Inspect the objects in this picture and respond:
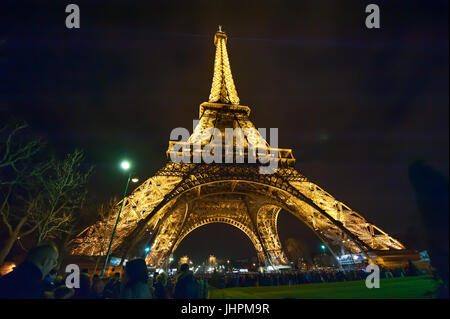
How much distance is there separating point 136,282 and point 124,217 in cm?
1301

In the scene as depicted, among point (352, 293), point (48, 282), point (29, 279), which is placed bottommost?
point (352, 293)

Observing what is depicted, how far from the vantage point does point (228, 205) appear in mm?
31406

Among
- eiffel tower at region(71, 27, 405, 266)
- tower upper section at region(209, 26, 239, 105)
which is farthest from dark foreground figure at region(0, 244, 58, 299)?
tower upper section at region(209, 26, 239, 105)

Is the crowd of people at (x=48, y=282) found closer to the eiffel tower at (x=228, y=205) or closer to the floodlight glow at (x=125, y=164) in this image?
the floodlight glow at (x=125, y=164)

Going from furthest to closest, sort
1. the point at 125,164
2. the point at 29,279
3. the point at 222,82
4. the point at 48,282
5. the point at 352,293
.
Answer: the point at 222,82 → the point at 125,164 → the point at 352,293 → the point at 48,282 → the point at 29,279

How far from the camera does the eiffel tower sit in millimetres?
14898

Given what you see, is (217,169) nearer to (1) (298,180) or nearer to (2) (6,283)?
(1) (298,180)

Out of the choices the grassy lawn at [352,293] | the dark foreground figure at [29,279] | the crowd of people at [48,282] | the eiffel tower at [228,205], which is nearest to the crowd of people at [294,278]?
the eiffel tower at [228,205]

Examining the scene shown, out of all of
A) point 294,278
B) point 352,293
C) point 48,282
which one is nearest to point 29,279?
point 48,282

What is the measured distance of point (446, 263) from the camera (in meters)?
4.04

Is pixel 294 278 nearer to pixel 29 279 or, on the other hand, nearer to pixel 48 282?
pixel 48 282

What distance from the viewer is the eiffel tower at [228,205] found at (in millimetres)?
14898

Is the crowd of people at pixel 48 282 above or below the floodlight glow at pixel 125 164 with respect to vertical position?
below
